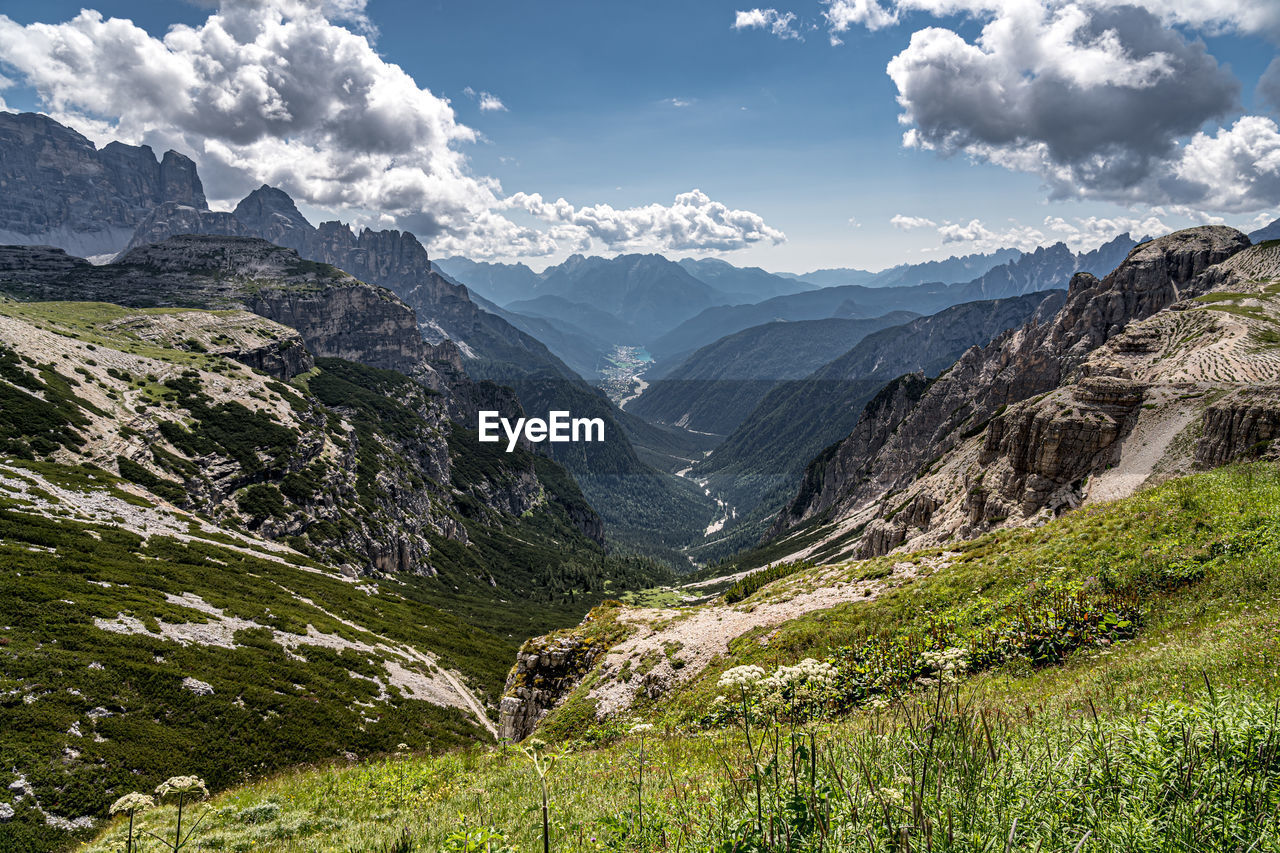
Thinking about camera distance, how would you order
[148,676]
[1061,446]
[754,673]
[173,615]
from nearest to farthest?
[754,673]
[148,676]
[173,615]
[1061,446]

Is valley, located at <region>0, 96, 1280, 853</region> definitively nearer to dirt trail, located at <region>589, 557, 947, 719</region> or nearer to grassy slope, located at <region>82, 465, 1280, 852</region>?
grassy slope, located at <region>82, 465, 1280, 852</region>

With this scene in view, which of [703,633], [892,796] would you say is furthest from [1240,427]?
[892,796]

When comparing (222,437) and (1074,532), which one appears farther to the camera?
(222,437)

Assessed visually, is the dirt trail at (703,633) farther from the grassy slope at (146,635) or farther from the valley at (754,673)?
the grassy slope at (146,635)

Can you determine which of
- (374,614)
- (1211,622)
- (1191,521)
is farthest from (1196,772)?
(374,614)

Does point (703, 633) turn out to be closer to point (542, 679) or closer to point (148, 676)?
point (542, 679)

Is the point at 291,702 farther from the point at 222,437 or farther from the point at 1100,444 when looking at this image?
the point at 222,437

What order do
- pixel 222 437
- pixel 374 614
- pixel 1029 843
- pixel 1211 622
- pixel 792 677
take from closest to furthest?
pixel 1029 843, pixel 792 677, pixel 1211 622, pixel 374 614, pixel 222 437
